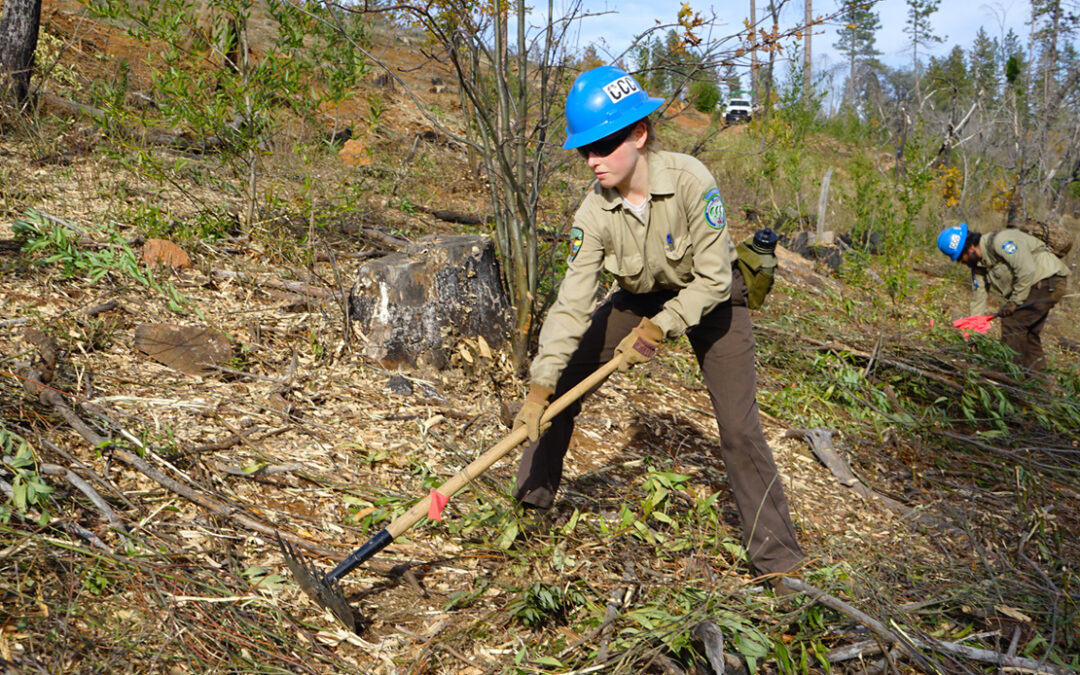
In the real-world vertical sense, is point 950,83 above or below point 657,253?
above

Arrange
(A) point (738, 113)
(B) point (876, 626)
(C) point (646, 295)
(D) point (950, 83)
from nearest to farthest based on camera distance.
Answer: (B) point (876, 626), (C) point (646, 295), (D) point (950, 83), (A) point (738, 113)

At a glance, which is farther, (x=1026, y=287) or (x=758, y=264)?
(x=1026, y=287)

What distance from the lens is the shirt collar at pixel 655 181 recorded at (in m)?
2.79

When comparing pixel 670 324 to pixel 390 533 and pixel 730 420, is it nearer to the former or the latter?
pixel 730 420

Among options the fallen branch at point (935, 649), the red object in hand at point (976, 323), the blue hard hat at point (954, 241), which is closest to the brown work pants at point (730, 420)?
the fallen branch at point (935, 649)

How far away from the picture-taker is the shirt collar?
9.14 feet

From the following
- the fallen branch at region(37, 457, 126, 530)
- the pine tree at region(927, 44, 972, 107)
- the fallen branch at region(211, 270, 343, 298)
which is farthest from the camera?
the pine tree at region(927, 44, 972, 107)

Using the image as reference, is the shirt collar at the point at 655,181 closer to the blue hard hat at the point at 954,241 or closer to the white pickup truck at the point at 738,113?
the white pickup truck at the point at 738,113

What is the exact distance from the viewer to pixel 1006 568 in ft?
9.93

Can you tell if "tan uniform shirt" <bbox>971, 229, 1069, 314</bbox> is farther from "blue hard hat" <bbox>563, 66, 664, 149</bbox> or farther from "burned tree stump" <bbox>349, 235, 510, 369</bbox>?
"blue hard hat" <bbox>563, 66, 664, 149</bbox>

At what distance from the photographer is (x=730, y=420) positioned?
2.93 metres

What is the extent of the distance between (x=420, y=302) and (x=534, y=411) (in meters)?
1.87

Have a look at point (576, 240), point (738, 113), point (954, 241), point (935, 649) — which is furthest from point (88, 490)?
point (738, 113)

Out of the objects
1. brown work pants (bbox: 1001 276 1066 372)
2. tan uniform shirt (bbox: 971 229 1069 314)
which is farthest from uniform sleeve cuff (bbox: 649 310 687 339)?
tan uniform shirt (bbox: 971 229 1069 314)
